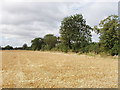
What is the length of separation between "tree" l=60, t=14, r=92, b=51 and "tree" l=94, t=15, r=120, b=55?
11.7 meters

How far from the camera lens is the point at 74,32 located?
27.2 m

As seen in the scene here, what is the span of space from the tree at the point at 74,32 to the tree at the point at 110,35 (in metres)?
11.7

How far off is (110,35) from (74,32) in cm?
1408

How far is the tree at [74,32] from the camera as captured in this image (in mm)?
26766

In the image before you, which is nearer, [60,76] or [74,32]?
[60,76]

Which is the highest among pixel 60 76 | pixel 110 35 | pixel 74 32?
pixel 74 32

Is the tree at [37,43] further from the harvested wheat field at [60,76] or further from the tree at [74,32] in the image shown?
the harvested wheat field at [60,76]

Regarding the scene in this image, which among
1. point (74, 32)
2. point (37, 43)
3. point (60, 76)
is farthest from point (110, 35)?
point (37, 43)

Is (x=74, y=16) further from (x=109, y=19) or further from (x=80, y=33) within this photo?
(x=109, y=19)

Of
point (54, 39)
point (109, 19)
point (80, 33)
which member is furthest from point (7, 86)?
point (54, 39)

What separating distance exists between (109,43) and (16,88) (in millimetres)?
12342

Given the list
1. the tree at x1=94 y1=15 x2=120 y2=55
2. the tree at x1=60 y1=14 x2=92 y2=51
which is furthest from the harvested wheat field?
the tree at x1=60 y1=14 x2=92 y2=51

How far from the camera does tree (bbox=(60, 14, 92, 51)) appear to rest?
26.8 m

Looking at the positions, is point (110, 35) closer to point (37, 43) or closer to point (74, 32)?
point (74, 32)
